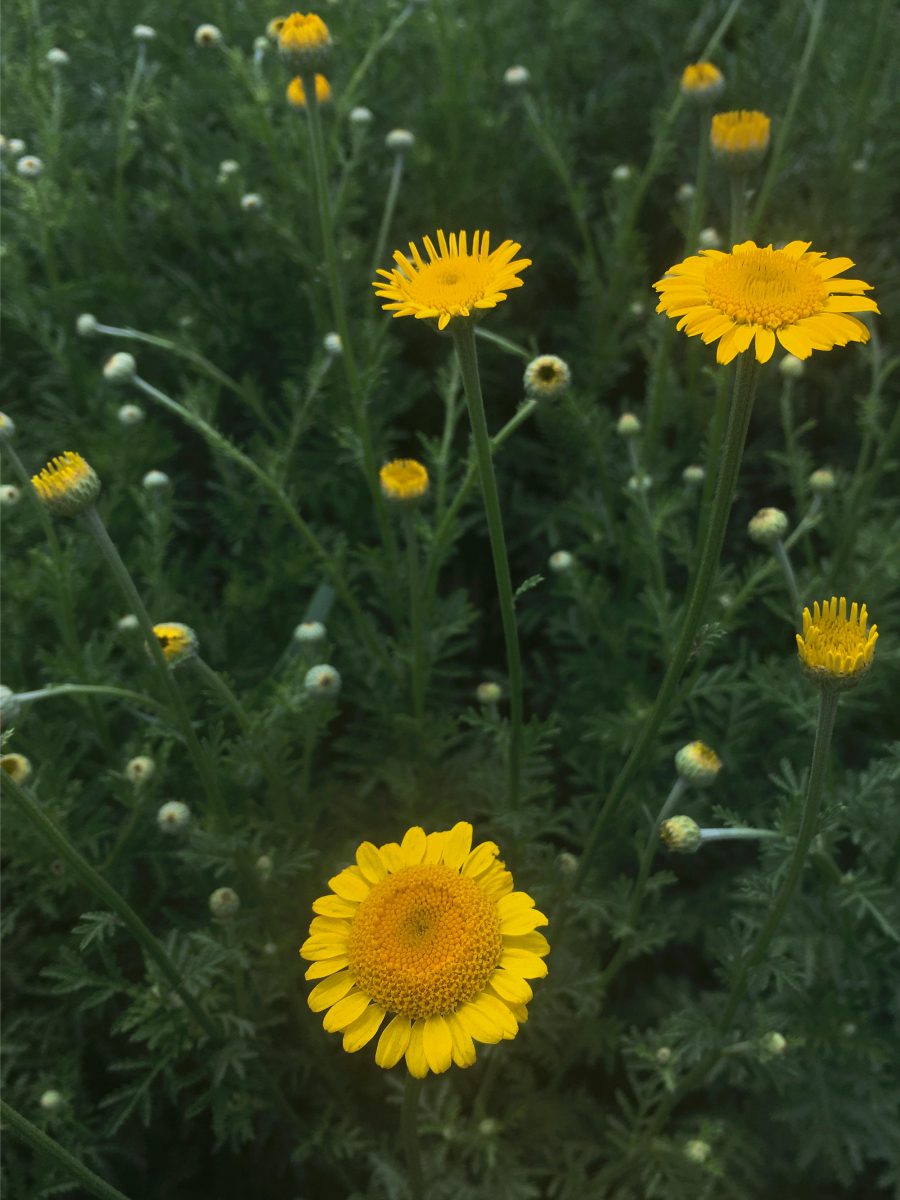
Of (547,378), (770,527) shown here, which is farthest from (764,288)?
(770,527)

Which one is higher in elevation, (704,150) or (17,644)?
(704,150)

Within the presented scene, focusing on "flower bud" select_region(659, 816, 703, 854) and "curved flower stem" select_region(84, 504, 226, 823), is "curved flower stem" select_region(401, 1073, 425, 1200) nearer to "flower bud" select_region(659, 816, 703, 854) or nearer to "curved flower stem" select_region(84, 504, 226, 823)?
"flower bud" select_region(659, 816, 703, 854)

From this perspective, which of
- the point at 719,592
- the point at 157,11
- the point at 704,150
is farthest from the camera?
the point at 157,11

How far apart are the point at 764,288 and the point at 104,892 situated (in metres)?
1.18

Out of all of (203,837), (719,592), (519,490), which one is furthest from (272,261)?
(203,837)

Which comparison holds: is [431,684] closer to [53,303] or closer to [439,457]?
[439,457]

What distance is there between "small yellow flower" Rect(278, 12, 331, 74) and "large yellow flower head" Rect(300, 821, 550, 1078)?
1.38 meters

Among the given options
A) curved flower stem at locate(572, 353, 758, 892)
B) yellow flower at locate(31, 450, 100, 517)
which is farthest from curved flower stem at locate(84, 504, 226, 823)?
curved flower stem at locate(572, 353, 758, 892)

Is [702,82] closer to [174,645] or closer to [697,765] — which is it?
[697,765]

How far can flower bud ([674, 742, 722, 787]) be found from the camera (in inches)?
61.4

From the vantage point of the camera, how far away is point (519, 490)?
9.06 feet

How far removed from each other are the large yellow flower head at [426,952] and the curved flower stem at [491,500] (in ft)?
1.18

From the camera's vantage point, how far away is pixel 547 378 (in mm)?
1666

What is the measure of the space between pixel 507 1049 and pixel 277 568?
116 centimetres
